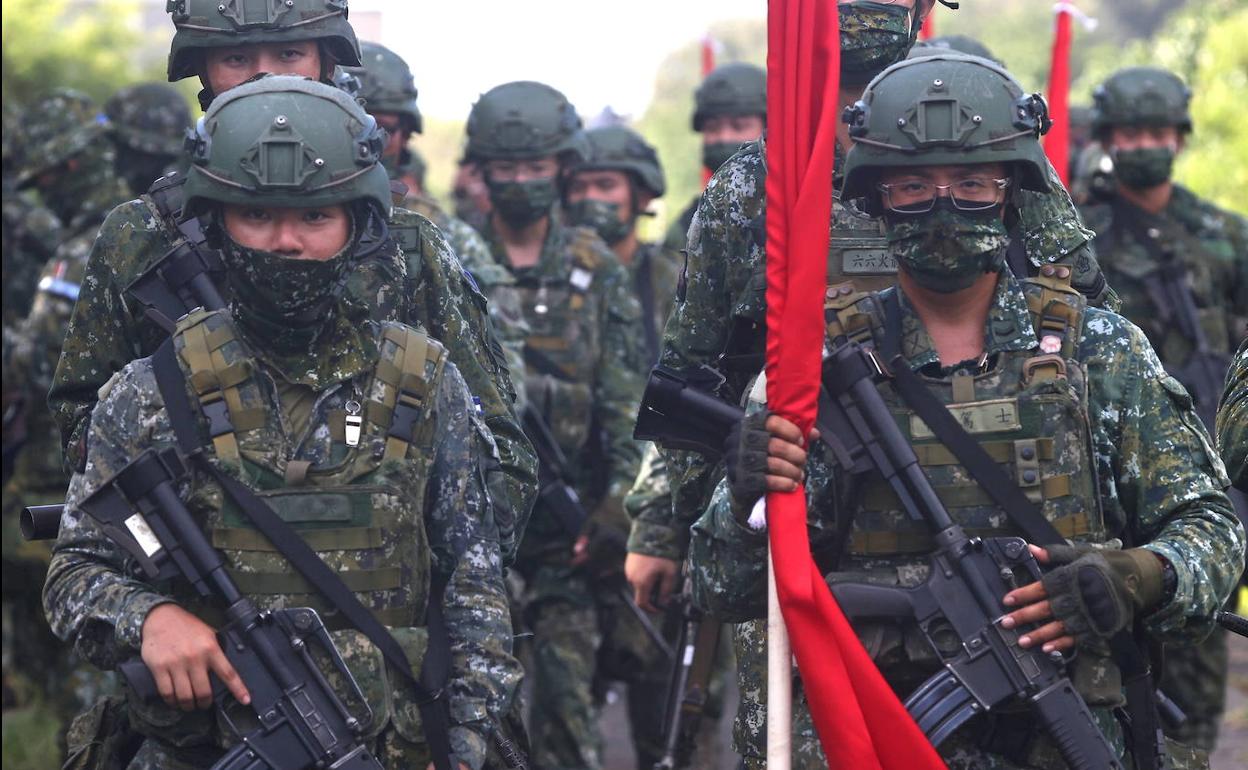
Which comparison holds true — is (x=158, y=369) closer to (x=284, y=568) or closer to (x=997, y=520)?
(x=284, y=568)

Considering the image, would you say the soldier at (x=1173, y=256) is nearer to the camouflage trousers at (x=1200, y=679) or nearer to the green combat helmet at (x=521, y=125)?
the camouflage trousers at (x=1200, y=679)

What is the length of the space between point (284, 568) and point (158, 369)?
482 mm

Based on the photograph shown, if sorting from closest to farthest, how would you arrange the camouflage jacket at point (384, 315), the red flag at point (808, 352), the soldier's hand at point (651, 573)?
1. the red flag at point (808, 352)
2. the camouflage jacket at point (384, 315)
3. the soldier's hand at point (651, 573)

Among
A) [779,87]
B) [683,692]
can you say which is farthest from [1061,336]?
[683,692]

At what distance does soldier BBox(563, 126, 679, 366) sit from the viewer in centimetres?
1100

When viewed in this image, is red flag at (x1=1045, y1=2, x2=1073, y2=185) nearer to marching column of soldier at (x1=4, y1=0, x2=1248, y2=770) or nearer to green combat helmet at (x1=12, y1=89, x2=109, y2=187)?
marching column of soldier at (x1=4, y1=0, x2=1248, y2=770)

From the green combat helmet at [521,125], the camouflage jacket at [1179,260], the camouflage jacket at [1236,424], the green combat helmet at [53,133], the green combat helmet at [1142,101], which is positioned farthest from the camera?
the green combat helmet at [53,133]

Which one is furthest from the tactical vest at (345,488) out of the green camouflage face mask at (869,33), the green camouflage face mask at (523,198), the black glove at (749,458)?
the green camouflage face mask at (523,198)

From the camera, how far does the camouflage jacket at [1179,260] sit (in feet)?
31.3

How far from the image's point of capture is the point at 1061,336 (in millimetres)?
4551

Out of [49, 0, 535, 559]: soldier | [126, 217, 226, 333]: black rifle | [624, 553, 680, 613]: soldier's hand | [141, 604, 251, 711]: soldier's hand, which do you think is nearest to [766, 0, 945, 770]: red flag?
[49, 0, 535, 559]: soldier

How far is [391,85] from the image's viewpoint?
8203mm

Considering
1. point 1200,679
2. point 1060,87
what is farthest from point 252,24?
point 1200,679

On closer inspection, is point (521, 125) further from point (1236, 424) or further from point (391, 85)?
point (1236, 424)
